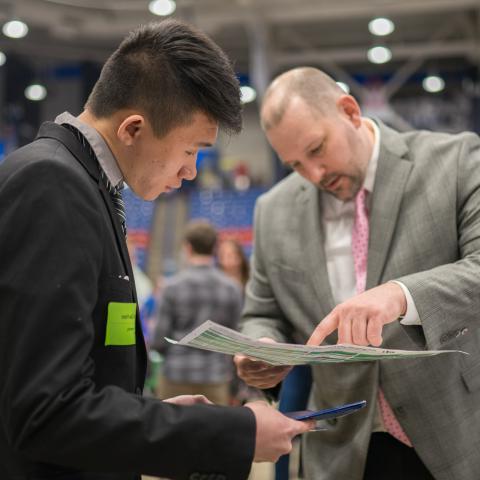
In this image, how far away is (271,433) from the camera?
1253 millimetres

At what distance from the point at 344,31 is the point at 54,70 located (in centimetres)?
586

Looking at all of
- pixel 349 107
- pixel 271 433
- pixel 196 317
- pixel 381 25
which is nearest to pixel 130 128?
pixel 271 433

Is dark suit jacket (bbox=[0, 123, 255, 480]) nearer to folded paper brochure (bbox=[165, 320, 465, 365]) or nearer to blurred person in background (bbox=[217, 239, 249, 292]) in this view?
folded paper brochure (bbox=[165, 320, 465, 365])

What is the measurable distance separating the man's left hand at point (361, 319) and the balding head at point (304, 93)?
0.69m

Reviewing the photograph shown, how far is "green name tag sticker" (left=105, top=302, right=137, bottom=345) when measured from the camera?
125 cm

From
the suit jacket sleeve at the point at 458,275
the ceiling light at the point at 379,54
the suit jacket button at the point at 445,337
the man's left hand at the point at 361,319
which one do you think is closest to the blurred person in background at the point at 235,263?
the suit jacket sleeve at the point at 458,275

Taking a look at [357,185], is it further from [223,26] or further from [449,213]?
[223,26]

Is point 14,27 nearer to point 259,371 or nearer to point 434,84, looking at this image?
A: point 434,84

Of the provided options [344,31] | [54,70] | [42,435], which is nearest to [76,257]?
[42,435]

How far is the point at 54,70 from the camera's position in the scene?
15.5 m

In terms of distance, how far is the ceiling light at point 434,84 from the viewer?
577 inches

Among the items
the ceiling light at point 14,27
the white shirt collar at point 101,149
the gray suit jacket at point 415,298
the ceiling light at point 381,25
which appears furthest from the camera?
the ceiling light at point 381,25

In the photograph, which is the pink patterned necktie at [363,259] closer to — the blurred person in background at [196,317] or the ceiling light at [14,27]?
the blurred person in background at [196,317]

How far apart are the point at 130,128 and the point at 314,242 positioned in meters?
0.90
